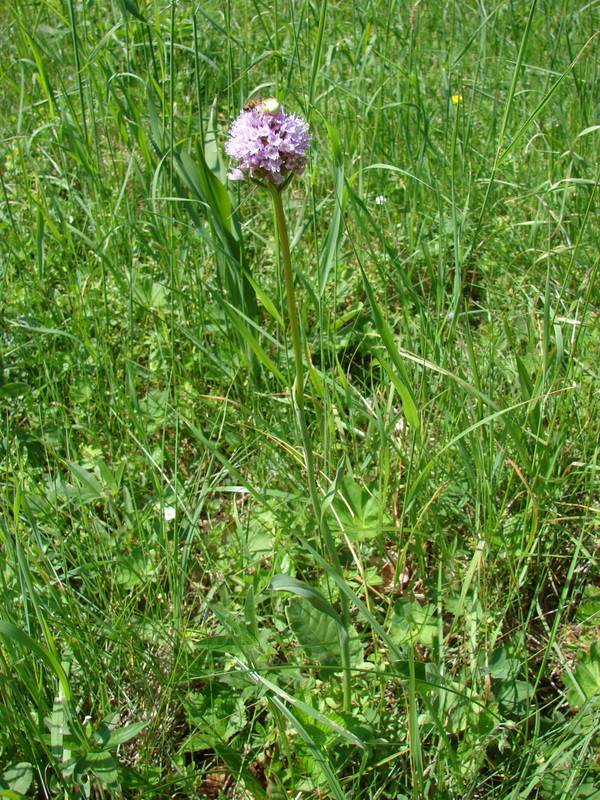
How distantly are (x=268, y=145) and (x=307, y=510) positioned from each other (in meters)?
0.78

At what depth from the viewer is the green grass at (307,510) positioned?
1146mm

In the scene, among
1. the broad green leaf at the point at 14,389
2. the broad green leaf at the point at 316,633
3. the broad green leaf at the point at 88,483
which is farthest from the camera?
the broad green leaf at the point at 14,389

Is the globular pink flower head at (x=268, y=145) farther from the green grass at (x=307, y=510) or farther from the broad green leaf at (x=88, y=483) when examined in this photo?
the broad green leaf at (x=88, y=483)

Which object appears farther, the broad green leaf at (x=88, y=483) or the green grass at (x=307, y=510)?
the broad green leaf at (x=88, y=483)

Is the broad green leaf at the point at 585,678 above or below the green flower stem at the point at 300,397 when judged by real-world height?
below

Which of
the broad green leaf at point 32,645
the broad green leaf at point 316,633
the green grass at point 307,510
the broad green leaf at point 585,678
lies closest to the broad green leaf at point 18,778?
the green grass at point 307,510

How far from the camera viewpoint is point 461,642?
1.32 meters

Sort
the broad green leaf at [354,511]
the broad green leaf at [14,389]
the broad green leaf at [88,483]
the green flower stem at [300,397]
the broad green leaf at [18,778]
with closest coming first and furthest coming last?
the green flower stem at [300,397] → the broad green leaf at [18,778] → the broad green leaf at [354,511] → the broad green leaf at [88,483] → the broad green leaf at [14,389]

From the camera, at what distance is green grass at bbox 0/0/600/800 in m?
1.15

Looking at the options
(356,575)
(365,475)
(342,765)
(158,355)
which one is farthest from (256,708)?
(158,355)

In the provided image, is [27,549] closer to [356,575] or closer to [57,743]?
[57,743]

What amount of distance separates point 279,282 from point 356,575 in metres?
0.77

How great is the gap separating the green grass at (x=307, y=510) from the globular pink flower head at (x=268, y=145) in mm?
245

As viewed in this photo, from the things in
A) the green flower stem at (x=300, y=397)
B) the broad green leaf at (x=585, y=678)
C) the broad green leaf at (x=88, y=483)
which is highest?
the green flower stem at (x=300, y=397)
